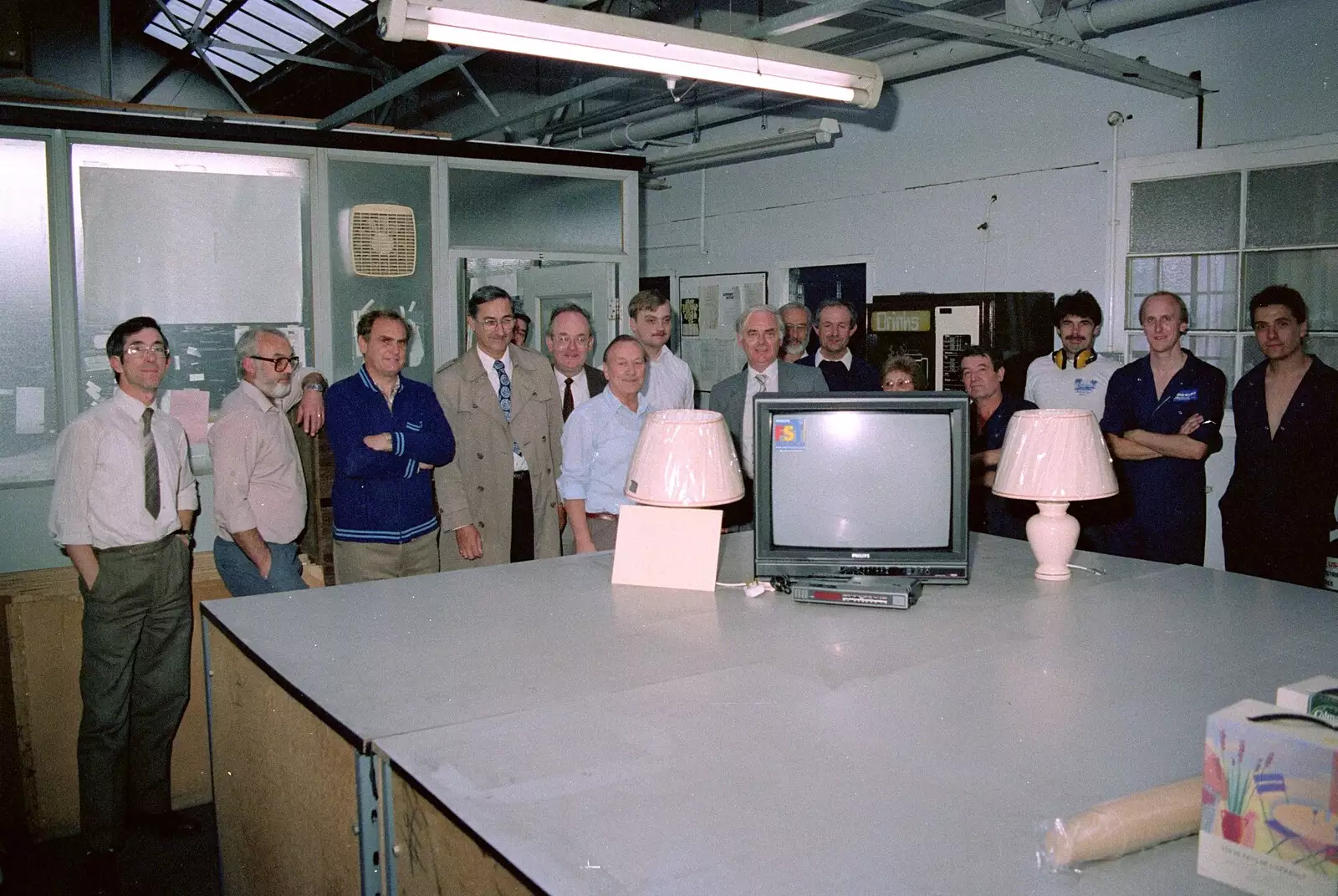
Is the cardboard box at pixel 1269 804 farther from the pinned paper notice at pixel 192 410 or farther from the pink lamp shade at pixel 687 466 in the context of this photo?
the pinned paper notice at pixel 192 410

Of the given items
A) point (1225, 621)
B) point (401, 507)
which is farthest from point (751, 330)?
point (1225, 621)

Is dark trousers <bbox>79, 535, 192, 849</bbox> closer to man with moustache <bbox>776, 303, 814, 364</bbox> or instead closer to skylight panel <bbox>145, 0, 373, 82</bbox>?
man with moustache <bbox>776, 303, 814, 364</bbox>

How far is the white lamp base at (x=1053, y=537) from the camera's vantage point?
256cm

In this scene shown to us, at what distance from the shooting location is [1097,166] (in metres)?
5.37

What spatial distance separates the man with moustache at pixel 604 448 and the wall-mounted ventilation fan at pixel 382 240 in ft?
8.24

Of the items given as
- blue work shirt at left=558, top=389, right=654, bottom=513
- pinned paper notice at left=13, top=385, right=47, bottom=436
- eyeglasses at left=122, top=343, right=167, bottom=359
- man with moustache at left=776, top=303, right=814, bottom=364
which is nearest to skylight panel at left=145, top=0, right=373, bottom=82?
pinned paper notice at left=13, top=385, right=47, bottom=436

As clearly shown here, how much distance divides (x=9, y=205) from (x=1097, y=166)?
531 cm

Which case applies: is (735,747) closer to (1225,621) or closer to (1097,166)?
(1225,621)

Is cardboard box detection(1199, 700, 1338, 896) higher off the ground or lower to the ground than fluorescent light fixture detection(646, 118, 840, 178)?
lower

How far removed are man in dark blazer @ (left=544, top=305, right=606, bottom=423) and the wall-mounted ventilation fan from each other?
171 cm

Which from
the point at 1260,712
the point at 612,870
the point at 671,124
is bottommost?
the point at 612,870

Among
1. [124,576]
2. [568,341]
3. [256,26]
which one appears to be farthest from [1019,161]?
[256,26]

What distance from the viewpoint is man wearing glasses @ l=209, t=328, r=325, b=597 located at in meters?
3.45

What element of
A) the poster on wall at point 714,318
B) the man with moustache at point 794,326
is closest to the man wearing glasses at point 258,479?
the man with moustache at point 794,326
